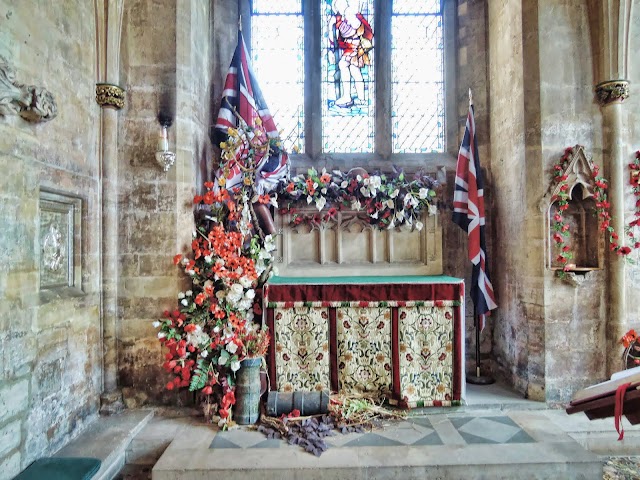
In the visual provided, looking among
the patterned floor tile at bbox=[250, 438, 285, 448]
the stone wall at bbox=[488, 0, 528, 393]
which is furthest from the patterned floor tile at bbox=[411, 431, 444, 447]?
the stone wall at bbox=[488, 0, 528, 393]

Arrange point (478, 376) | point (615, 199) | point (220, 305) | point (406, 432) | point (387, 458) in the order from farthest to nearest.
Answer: point (478, 376)
point (615, 199)
point (220, 305)
point (406, 432)
point (387, 458)

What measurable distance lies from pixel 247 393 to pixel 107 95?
10.0ft

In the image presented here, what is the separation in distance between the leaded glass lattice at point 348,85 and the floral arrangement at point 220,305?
174cm

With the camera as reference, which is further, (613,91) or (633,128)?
(633,128)

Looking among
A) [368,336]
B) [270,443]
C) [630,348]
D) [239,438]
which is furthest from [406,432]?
[630,348]

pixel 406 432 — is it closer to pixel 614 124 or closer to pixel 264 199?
pixel 264 199

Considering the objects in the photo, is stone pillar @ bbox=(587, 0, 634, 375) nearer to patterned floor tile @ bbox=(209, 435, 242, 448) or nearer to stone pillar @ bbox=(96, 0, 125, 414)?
patterned floor tile @ bbox=(209, 435, 242, 448)

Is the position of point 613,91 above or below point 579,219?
above

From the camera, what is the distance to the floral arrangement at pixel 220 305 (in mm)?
3893

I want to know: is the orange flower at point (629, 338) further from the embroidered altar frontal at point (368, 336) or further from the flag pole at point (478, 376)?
the embroidered altar frontal at point (368, 336)

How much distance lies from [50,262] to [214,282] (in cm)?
136

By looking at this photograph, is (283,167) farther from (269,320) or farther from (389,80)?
(389,80)

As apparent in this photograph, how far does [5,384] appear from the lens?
2.75 meters

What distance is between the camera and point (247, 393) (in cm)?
392
